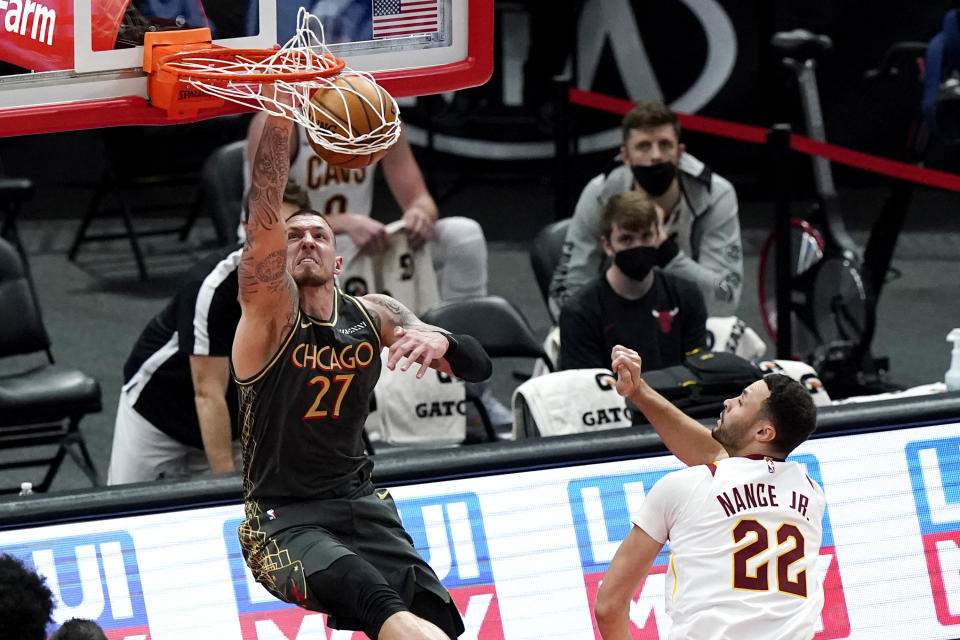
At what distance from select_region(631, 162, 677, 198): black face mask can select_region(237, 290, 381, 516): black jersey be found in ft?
9.73

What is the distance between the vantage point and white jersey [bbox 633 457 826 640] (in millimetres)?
4355

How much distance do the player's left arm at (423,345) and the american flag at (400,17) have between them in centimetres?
86

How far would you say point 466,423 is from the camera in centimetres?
698

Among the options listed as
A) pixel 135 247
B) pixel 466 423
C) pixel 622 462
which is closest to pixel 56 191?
pixel 135 247

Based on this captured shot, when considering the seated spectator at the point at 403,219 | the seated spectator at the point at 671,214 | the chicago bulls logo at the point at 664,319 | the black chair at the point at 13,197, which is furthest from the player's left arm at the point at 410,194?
the black chair at the point at 13,197

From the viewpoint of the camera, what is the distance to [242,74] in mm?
4203

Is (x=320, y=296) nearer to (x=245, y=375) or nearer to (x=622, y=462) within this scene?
(x=245, y=375)

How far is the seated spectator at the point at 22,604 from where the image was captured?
3.03 m

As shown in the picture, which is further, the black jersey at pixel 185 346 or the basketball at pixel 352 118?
the black jersey at pixel 185 346

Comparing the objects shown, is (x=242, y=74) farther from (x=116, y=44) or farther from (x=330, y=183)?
(x=330, y=183)

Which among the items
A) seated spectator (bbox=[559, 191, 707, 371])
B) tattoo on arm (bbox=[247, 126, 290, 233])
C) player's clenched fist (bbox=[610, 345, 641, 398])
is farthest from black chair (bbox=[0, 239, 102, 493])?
player's clenched fist (bbox=[610, 345, 641, 398])

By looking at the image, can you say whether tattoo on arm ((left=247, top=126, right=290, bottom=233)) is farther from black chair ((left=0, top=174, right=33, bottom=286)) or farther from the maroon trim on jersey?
black chair ((left=0, top=174, right=33, bottom=286))

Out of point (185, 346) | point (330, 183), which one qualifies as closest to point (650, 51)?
point (330, 183)

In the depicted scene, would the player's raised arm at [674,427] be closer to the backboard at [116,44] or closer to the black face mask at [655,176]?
the backboard at [116,44]
